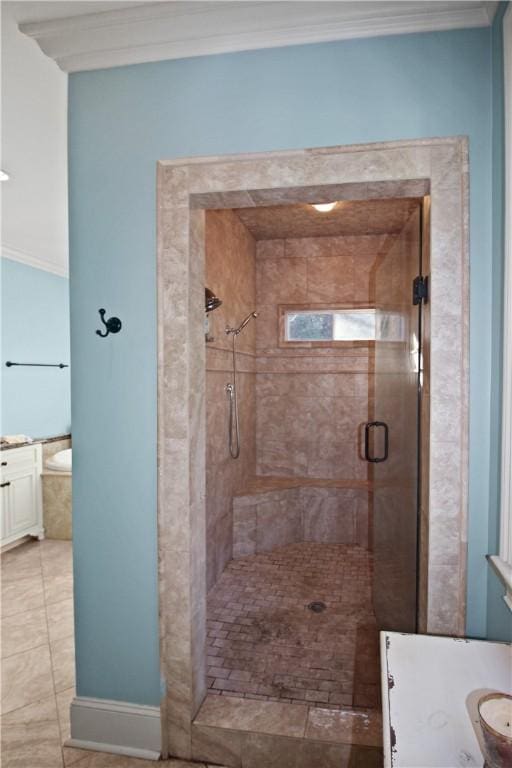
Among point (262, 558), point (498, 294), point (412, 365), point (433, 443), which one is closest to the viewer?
point (498, 294)

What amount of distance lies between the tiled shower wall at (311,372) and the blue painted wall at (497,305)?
2948 mm

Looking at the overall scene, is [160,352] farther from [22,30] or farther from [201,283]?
[22,30]

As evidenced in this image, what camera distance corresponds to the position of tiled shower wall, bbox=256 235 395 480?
4.55m

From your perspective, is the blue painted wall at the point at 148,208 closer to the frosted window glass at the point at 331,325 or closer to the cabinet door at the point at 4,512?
the cabinet door at the point at 4,512

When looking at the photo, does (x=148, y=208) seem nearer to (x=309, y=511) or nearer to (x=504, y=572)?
(x=504, y=572)

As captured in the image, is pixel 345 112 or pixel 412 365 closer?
pixel 345 112

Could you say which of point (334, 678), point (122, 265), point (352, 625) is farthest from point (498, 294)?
point (352, 625)

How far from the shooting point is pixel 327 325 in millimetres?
4676

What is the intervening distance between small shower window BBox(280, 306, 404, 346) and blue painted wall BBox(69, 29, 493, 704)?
288 cm

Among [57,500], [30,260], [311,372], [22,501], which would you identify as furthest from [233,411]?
[30,260]

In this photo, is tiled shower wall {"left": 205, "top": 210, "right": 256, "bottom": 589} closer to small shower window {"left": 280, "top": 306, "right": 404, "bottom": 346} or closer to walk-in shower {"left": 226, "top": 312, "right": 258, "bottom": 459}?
walk-in shower {"left": 226, "top": 312, "right": 258, "bottom": 459}

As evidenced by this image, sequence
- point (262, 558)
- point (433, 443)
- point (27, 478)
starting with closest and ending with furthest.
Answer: point (433, 443) < point (262, 558) < point (27, 478)

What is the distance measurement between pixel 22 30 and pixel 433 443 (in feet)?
7.03

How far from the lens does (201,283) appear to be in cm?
202
